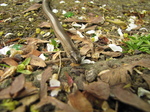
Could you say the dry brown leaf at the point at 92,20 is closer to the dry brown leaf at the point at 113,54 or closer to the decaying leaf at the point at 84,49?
the decaying leaf at the point at 84,49

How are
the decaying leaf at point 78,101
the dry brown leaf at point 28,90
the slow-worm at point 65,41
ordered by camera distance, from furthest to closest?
1. the slow-worm at point 65,41
2. the dry brown leaf at point 28,90
3. the decaying leaf at point 78,101

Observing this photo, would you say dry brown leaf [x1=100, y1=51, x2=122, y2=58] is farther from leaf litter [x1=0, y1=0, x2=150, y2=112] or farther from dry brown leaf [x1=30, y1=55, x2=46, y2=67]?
dry brown leaf [x1=30, y1=55, x2=46, y2=67]

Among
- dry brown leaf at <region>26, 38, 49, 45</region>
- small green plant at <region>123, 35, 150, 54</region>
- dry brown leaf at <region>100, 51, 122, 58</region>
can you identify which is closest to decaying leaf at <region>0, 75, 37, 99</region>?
dry brown leaf at <region>26, 38, 49, 45</region>

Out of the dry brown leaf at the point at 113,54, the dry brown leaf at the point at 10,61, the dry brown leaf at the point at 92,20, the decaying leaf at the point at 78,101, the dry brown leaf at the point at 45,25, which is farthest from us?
the dry brown leaf at the point at 92,20

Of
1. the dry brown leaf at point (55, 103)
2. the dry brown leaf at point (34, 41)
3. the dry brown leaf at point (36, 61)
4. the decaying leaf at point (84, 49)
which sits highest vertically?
the dry brown leaf at point (34, 41)

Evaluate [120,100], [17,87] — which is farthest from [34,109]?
[120,100]

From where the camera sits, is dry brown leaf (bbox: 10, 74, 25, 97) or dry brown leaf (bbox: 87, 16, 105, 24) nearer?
dry brown leaf (bbox: 10, 74, 25, 97)

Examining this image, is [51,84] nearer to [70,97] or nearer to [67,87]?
[67,87]

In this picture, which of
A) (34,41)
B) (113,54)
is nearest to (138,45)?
(113,54)

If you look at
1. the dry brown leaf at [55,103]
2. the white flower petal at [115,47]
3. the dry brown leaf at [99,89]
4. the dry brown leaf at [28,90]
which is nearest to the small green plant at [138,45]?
the white flower petal at [115,47]
